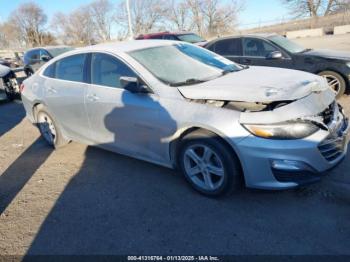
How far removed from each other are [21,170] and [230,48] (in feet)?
17.6

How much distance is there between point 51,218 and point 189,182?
1.53 meters

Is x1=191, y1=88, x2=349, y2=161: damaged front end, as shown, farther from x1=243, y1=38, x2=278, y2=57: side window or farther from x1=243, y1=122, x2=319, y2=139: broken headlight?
x1=243, y1=38, x2=278, y2=57: side window

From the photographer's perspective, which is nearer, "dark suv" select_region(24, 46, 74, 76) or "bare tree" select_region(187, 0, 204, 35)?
"dark suv" select_region(24, 46, 74, 76)

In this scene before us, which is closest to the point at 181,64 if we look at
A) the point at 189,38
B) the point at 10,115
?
the point at 10,115

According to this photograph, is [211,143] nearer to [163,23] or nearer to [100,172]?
[100,172]

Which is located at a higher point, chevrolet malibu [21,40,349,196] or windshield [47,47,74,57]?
windshield [47,47,74,57]

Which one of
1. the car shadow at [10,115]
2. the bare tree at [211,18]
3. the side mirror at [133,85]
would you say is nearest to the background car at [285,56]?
the side mirror at [133,85]

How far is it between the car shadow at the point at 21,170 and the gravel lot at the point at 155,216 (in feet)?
0.08

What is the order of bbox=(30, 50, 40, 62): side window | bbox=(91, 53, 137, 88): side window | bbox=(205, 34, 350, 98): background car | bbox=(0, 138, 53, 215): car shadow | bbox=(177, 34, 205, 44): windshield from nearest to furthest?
bbox=(91, 53, 137, 88): side window < bbox=(0, 138, 53, 215): car shadow < bbox=(205, 34, 350, 98): background car < bbox=(177, 34, 205, 44): windshield < bbox=(30, 50, 40, 62): side window

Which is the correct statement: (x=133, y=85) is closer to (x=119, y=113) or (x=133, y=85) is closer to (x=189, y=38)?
(x=119, y=113)

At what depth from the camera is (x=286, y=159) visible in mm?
2766

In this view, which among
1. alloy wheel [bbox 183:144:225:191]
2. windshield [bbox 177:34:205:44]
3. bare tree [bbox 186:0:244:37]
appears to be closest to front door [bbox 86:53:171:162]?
alloy wheel [bbox 183:144:225:191]

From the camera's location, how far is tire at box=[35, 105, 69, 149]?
495 centimetres

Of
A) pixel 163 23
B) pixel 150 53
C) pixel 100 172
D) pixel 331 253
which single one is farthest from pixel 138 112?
pixel 163 23
